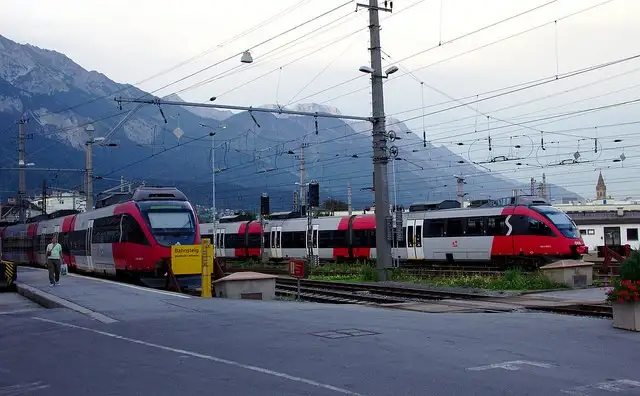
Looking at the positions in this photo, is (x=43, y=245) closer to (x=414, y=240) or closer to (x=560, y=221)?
(x=414, y=240)

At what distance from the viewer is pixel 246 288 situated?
2077 cm

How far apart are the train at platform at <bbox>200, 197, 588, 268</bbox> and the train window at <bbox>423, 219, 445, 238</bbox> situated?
0.05 meters

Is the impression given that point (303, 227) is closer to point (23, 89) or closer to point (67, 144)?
point (67, 144)

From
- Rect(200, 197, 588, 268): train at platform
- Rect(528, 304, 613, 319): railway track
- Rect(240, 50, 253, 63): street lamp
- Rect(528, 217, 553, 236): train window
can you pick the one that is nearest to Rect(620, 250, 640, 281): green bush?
Rect(528, 304, 613, 319): railway track

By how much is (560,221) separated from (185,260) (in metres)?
17.7

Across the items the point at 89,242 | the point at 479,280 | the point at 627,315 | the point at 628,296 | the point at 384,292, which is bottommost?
the point at 384,292

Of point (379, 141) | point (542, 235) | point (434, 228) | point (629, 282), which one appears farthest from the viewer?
point (434, 228)

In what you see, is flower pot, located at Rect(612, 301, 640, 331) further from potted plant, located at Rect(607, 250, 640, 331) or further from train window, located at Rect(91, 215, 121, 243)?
train window, located at Rect(91, 215, 121, 243)

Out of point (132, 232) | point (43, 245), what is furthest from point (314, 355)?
point (43, 245)

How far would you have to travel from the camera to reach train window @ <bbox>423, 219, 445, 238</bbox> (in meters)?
35.6

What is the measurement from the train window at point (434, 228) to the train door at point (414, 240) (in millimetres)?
469

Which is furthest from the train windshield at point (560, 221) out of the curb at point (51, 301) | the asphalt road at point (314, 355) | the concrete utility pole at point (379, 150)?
the curb at point (51, 301)

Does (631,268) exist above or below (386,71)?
below

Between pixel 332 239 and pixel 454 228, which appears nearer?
pixel 454 228
